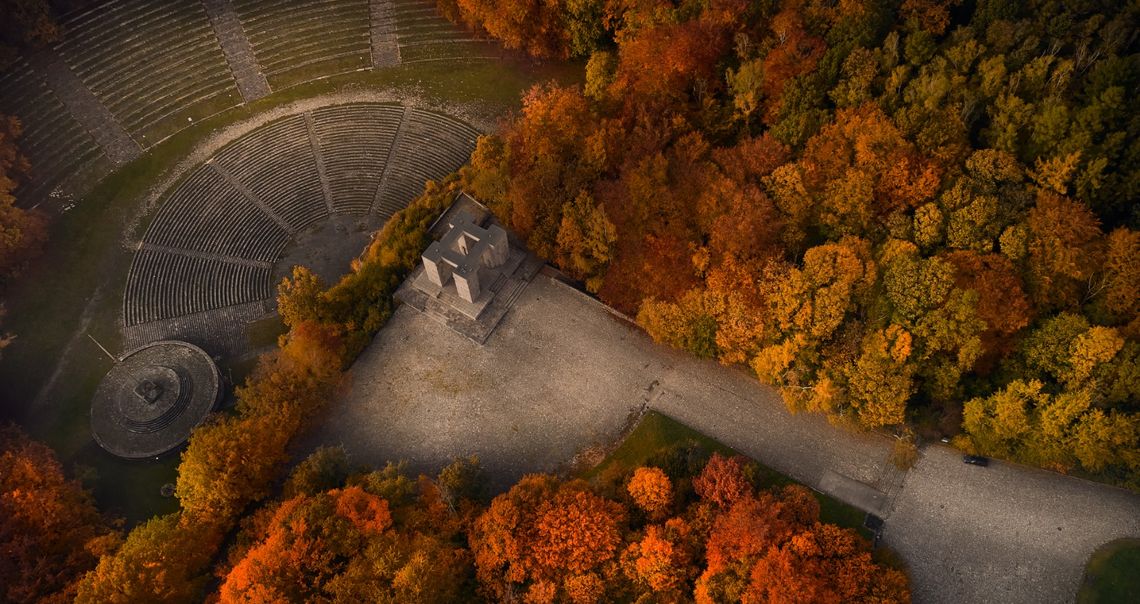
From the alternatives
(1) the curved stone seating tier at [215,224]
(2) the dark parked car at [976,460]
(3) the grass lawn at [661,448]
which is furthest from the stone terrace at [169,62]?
(2) the dark parked car at [976,460]

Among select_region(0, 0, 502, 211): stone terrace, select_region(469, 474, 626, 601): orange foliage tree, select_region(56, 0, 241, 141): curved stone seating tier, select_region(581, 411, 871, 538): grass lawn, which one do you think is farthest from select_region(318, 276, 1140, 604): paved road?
select_region(56, 0, 241, 141): curved stone seating tier

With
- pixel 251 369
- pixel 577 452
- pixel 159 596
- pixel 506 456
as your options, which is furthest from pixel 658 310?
pixel 159 596

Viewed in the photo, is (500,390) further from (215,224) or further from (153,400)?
(215,224)

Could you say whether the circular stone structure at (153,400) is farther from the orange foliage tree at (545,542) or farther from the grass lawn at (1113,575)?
the grass lawn at (1113,575)

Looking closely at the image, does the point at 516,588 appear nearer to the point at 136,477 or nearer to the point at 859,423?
the point at 859,423

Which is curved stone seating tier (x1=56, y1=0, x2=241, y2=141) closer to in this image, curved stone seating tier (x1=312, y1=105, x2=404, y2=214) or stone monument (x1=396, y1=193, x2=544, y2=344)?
curved stone seating tier (x1=312, y1=105, x2=404, y2=214)

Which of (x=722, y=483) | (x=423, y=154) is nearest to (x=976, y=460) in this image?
(x=722, y=483)
